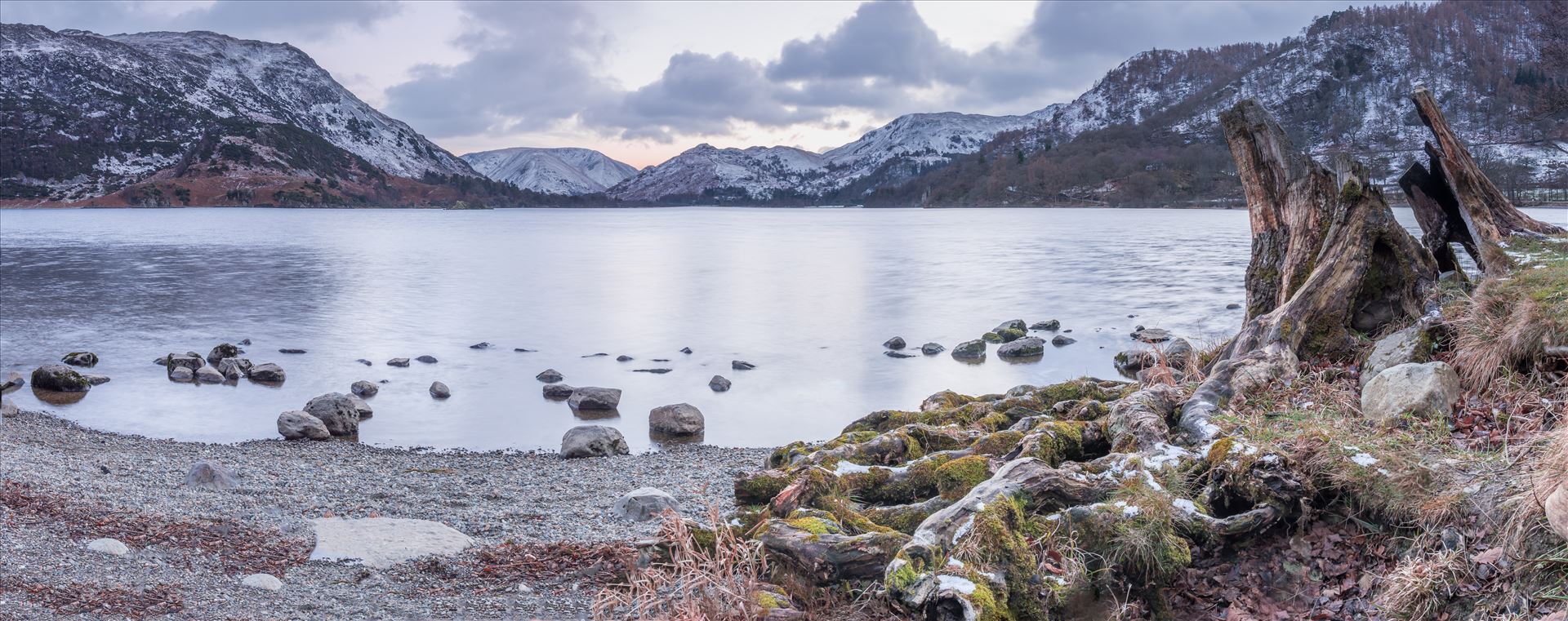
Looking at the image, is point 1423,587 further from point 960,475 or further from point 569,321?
point 569,321

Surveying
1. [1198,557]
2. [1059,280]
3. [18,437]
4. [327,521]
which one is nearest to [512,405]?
[18,437]

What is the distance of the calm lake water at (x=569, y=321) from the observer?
1945 centimetres

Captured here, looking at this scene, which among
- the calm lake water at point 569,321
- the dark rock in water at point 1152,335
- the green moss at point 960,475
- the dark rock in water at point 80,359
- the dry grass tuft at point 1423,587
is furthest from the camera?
the dark rock in water at point 1152,335

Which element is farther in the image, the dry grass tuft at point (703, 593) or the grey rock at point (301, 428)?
the grey rock at point (301, 428)

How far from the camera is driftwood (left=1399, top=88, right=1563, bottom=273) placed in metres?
11.8

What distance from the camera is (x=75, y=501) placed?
10703 mm

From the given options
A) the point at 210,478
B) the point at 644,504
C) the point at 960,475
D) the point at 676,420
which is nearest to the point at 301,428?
the point at 210,478

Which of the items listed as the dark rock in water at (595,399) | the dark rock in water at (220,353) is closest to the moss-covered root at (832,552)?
the dark rock in water at (595,399)

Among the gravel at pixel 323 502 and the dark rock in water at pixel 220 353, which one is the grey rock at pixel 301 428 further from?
the dark rock in water at pixel 220 353

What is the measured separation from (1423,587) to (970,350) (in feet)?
68.5

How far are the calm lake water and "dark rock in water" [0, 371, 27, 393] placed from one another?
2.87 feet

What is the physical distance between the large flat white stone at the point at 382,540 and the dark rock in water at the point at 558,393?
394 inches

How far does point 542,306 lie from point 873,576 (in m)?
37.0

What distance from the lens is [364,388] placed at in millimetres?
20609
